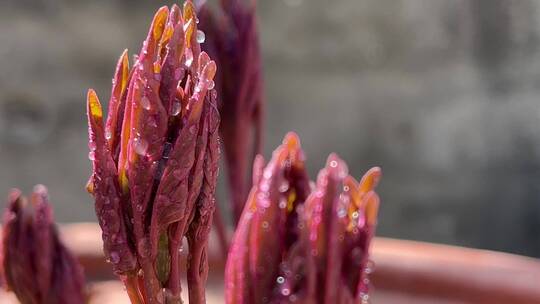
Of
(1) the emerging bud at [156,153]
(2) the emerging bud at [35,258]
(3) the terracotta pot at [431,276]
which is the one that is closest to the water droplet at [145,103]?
(1) the emerging bud at [156,153]

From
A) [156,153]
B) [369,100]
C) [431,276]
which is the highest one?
[369,100]

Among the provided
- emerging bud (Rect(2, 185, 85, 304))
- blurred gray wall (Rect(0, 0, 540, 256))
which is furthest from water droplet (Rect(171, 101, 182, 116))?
blurred gray wall (Rect(0, 0, 540, 256))

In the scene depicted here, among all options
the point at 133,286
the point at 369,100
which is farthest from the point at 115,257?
the point at 369,100

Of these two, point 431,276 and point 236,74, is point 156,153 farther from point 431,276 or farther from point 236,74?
point 431,276

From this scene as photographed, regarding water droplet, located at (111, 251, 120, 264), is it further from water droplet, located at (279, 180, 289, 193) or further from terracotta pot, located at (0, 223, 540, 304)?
terracotta pot, located at (0, 223, 540, 304)

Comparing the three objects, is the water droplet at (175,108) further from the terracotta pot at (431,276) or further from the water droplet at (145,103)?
the terracotta pot at (431,276)

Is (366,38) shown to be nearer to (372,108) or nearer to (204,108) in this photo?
(372,108)
